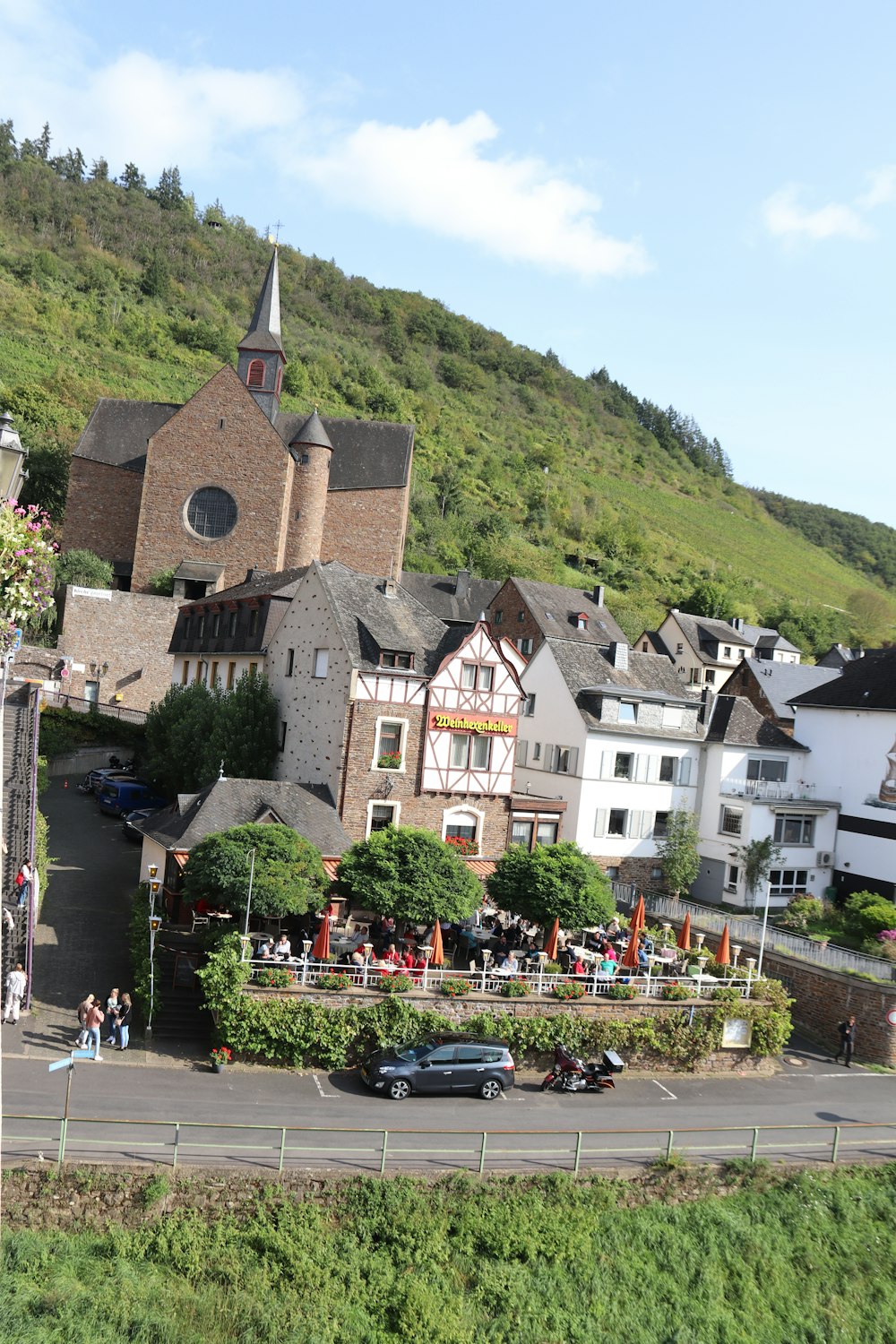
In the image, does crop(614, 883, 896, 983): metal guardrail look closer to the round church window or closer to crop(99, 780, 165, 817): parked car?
crop(99, 780, 165, 817): parked car

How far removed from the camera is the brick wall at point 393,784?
32781mm

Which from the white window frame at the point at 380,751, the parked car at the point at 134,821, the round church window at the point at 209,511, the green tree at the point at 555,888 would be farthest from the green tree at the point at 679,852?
the round church window at the point at 209,511

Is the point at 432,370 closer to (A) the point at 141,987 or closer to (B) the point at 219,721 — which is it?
(B) the point at 219,721

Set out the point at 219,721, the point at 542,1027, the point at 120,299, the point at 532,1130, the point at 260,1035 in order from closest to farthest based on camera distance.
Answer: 1. the point at 532,1130
2. the point at 260,1035
3. the point at 542,1027
4. the point at 219,721
5. the point at 120,299

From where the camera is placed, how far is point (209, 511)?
60469 millimetres

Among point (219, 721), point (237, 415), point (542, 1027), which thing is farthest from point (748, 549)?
point (542, 1027)

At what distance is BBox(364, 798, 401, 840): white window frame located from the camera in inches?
1297

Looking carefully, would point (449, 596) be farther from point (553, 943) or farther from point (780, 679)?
point (553, 943)

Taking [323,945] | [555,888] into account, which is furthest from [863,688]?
[323,945]

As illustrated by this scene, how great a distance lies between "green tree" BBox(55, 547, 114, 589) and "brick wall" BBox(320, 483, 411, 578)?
39.9 ft

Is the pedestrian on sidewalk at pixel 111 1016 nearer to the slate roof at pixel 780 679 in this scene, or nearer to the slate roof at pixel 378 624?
the slate roof at pixel 378 624

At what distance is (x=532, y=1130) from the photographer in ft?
67.6

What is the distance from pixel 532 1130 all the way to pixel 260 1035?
5.71 meters

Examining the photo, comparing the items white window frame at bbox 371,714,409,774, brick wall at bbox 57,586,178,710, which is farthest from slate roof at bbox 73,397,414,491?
white window frame at bbox 371,714,409,774
